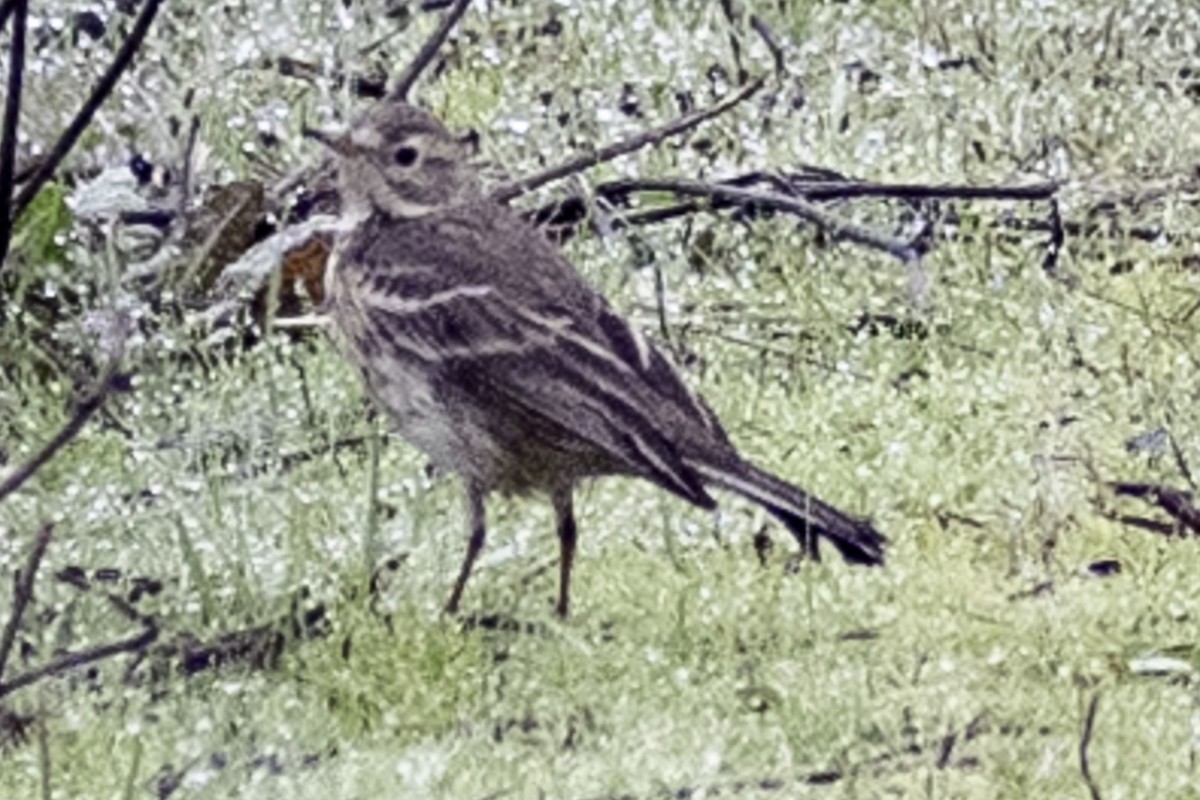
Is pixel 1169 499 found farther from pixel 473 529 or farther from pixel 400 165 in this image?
pixel 400 165

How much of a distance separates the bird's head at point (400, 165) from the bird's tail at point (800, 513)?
1.69 ft

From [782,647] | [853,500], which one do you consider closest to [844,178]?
[853,500]

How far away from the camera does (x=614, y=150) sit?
4785 mm

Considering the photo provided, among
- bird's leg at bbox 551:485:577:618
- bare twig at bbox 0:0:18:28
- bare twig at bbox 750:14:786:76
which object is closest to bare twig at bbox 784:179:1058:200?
bare twig at bbox 750:14:786:76

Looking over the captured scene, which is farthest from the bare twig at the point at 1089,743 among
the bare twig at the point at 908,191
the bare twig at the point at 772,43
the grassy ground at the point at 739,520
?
the bare twig at the point at 772,43

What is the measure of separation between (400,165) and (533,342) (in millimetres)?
312

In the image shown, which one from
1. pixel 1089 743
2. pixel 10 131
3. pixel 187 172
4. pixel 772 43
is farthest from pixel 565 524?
pixel 10 131

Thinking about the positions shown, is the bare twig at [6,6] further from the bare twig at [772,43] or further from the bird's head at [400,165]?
the bare twig at [772,43]

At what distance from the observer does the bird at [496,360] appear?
418cm

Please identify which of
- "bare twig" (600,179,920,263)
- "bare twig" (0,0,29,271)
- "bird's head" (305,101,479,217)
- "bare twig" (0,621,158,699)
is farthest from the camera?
"bare twig" (600,179,920,263)

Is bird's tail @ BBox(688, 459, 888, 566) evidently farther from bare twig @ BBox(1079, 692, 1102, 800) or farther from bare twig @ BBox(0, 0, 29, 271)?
bare twig @ BBox(0, 0, 29, 271)

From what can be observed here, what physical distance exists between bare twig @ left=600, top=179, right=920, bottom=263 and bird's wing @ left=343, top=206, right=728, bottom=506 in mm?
507

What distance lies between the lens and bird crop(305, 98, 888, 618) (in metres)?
4.18

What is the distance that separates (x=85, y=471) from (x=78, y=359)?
0.65 ft
